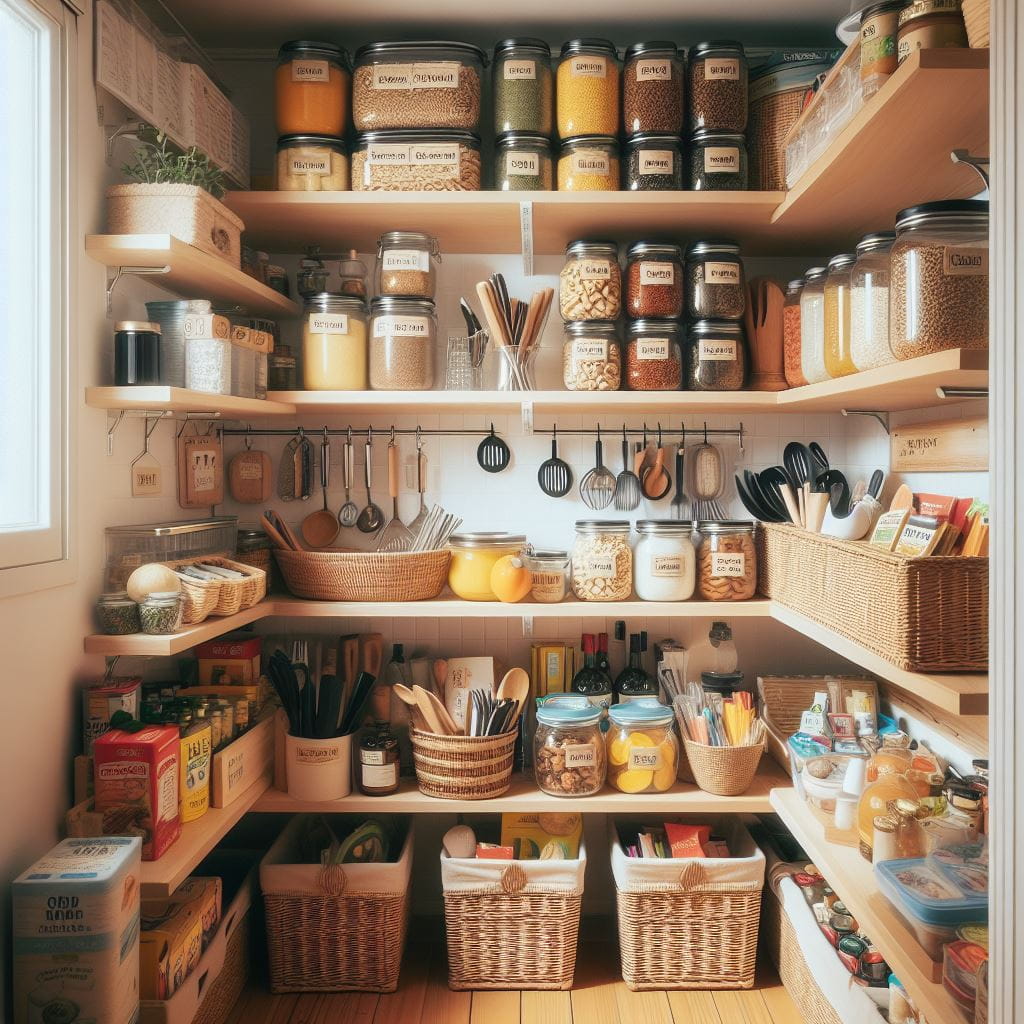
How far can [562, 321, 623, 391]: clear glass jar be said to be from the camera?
216cm

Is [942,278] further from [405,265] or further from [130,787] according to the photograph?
[130,787]

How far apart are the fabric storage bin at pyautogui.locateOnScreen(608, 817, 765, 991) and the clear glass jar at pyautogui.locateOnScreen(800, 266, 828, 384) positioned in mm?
1187

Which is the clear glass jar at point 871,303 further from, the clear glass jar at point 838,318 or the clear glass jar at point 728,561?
the clear glass jar at point 728,561

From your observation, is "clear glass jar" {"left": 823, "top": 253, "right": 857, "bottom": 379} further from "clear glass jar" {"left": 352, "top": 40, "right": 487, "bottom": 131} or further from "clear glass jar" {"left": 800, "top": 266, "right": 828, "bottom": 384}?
"clear glass jar" {"left": 352, "top": 40, "right": 487, "bottom": 131}

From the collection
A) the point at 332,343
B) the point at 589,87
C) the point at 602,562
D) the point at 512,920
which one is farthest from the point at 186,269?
the point at 512,920

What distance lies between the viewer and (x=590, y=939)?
7.89 feet

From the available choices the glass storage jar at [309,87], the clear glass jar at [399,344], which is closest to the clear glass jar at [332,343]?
the clear glass jar at [399,344]

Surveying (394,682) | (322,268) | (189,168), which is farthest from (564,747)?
(189,168)

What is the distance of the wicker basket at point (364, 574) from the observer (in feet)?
7.12

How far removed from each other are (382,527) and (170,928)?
1.14 m

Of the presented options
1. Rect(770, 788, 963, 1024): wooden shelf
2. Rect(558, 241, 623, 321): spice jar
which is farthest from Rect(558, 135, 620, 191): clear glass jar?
Rect(770, 788, 963, 1024): wooden shelf

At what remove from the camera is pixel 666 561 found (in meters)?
2.19

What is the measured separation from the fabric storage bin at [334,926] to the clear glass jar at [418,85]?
6.07 ft

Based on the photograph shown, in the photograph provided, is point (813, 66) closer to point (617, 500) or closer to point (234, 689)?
point (617, 500)
